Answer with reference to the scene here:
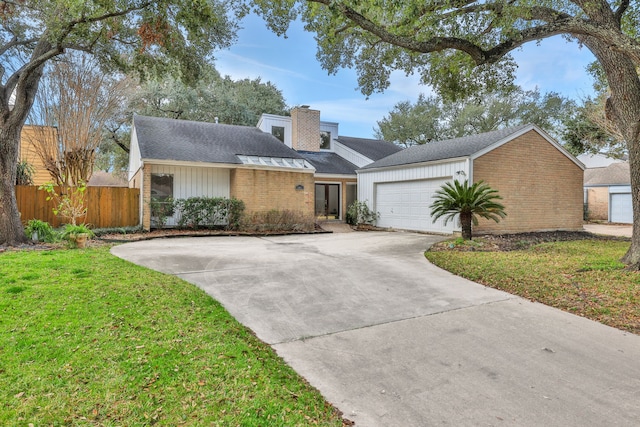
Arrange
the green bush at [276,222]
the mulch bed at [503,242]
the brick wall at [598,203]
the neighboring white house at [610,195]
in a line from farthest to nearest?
the brick wall at [598,203]
the neighboring white house at [610,195]
the green bush at [276,222]
the mulch bed at [503,242]

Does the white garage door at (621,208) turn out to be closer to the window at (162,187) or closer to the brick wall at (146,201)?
the window at (162,187)

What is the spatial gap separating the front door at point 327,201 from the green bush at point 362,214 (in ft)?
5.63

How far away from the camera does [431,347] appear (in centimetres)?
333

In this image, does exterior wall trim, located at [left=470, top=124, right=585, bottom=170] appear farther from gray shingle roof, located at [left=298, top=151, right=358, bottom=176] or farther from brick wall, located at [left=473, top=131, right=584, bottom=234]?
gray shingle roof, located at [left=298, top=151, right=358, bottom=176]

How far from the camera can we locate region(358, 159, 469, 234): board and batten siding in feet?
39.3

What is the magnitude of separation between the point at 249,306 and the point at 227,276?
1.59 meters

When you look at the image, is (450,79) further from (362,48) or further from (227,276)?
→ (227,276)

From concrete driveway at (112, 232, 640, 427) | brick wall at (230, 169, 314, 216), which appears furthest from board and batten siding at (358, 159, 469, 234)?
concrete driveway at (112, 232, 640, 427)

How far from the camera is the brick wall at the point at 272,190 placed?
1366 cm

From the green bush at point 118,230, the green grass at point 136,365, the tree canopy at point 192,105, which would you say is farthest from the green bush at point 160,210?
the tree canopy at point 192,105

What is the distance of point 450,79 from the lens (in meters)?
9.54

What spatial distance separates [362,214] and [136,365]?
1397 centimetres

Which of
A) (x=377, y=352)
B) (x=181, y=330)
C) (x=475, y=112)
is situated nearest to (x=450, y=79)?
(x=377, y=352)

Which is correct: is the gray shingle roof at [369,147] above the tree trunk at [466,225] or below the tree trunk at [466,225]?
above
